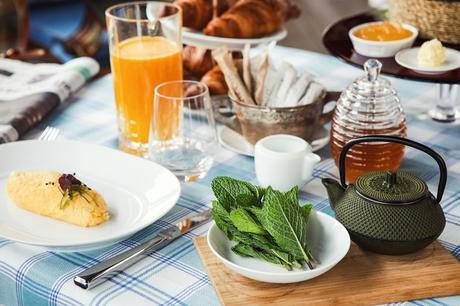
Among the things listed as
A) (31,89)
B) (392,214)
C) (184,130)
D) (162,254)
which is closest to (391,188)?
(392,214)

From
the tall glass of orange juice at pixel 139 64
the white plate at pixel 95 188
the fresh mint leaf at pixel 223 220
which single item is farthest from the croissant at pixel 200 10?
the fresh mint leaf at pixel 223 220

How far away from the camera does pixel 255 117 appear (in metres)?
1.35

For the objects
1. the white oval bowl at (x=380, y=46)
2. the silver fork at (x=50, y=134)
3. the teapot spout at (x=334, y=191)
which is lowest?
the silver fork at (x=50, y=134)

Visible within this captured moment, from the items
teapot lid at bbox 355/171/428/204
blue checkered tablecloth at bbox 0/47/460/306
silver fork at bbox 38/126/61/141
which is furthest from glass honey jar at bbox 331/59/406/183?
silver fork at bbox 38/126/61/141

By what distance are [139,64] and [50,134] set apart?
248mm

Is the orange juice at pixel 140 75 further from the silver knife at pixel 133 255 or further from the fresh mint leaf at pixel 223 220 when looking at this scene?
the fresh mint leaf at pixel 223 220

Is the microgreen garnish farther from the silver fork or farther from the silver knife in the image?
the silver fork

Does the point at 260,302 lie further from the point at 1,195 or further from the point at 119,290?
the point at 1,195

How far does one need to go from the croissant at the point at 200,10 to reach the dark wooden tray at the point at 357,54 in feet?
0.84

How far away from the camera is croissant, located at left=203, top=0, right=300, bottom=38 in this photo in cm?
163

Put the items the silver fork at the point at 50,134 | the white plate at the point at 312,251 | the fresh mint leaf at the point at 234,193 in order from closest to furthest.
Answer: the white plate at the point at 312,251 < the fresh mint leaf at the point at 234,193 < the silver fork at the point at 50,134

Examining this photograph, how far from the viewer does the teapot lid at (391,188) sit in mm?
1006

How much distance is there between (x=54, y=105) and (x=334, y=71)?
26.8 inches

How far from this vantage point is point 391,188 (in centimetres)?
102
